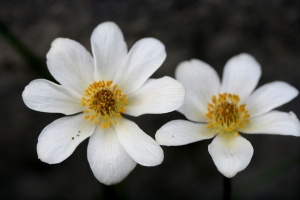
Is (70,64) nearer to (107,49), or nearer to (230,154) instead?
(107,49)

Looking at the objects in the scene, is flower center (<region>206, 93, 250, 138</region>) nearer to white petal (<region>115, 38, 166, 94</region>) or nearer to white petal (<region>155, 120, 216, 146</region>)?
white petal (<region>155, 120, 216, 146</region>)

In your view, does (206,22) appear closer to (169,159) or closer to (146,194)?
(169,159)

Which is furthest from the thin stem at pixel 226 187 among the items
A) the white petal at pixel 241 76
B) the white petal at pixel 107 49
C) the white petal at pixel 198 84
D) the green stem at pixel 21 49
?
the green stem at pixel 21 49

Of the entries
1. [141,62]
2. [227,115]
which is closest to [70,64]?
[141,62]

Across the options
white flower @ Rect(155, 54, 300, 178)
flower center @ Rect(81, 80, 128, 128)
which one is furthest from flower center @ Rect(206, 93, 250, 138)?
flower center @ Rect(81, 80, 128, 128)

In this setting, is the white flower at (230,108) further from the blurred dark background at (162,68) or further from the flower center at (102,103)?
the blurred dark background at (162,68)

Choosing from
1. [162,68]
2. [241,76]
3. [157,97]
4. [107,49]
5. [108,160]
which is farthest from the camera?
[162,68]
